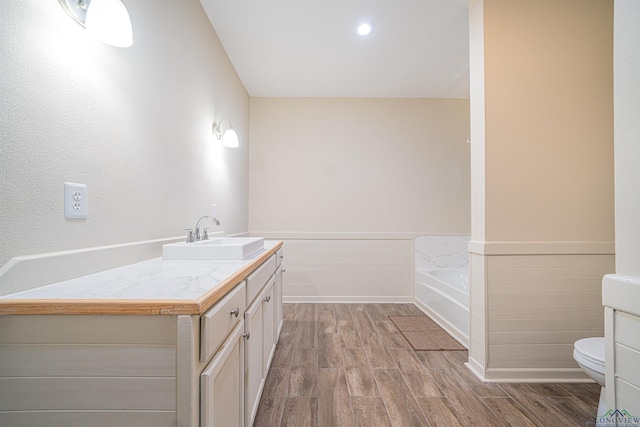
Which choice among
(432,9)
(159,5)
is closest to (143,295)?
(159,5)

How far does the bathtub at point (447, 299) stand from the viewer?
2416mm

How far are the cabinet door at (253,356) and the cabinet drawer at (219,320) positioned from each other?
184mm

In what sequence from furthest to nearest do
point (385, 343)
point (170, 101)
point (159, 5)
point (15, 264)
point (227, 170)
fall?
point (227, 170) < point (385, 343) < point (170, 101) < point (159, 5) < point (15, 264)

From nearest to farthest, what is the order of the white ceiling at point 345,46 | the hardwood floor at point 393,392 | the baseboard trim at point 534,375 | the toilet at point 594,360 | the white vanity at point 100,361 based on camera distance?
the white vanity at point 100,361 → the toilet at point 594,360 → the hardwood floor at point 393,392 → the baseboard trim at point 534,375 → the white ceiling at point 345,46

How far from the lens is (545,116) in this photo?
72.5 inches

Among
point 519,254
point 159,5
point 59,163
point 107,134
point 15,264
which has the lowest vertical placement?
point 519,254

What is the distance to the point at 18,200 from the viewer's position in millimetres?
815

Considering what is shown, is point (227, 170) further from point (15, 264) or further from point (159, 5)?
point (15, 264)

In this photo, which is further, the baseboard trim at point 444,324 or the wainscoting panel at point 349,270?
the wainscoting panel at point 349,270

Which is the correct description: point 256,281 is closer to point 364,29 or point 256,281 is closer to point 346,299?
point 364,29

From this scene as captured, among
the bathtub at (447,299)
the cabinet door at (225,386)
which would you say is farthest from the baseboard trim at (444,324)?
the cabinet door at (225,386)

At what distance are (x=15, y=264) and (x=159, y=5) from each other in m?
1.42

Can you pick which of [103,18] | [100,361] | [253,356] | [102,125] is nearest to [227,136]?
[102,125]

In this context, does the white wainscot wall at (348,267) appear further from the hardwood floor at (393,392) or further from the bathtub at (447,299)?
the hardwood floor at (393,392)
